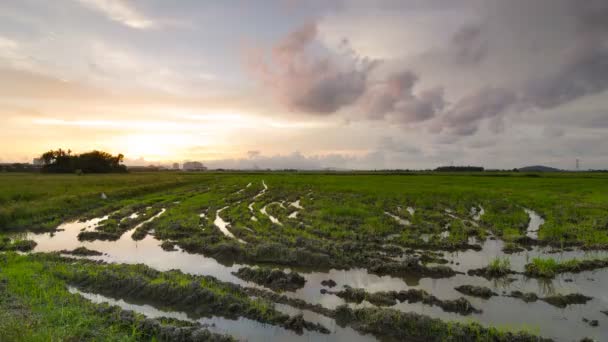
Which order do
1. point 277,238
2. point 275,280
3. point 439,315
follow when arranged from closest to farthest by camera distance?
1. point 439,315
2. point 275,280
3. point 277,238

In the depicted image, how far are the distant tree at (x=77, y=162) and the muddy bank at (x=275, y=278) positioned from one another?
84919mm

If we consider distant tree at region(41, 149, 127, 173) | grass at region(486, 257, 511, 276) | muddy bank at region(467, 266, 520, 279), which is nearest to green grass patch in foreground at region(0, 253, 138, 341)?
muddy bank at region(467, 266, 520, 279)

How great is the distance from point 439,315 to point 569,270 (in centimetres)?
592

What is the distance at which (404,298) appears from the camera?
7820mm

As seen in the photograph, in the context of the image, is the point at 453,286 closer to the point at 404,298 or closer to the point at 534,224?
the point at 404,298

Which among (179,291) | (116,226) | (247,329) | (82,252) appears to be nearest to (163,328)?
(247,329)

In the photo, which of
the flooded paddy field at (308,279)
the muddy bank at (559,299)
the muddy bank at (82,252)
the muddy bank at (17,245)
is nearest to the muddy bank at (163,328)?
the flooded paddy field at (308,279)

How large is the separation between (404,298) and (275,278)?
3.49 meters

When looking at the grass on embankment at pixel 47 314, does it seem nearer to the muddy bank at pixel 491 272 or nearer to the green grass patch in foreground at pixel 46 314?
the green grass patch in foreground at pixel 46 314

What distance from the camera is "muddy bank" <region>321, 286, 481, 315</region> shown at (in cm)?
721

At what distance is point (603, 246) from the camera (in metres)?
12.2

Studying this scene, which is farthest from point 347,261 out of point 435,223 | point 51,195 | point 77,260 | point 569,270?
point 51,195

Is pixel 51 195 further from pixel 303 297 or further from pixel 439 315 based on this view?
pixel 439 315

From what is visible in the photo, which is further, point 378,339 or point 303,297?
point 303,297
